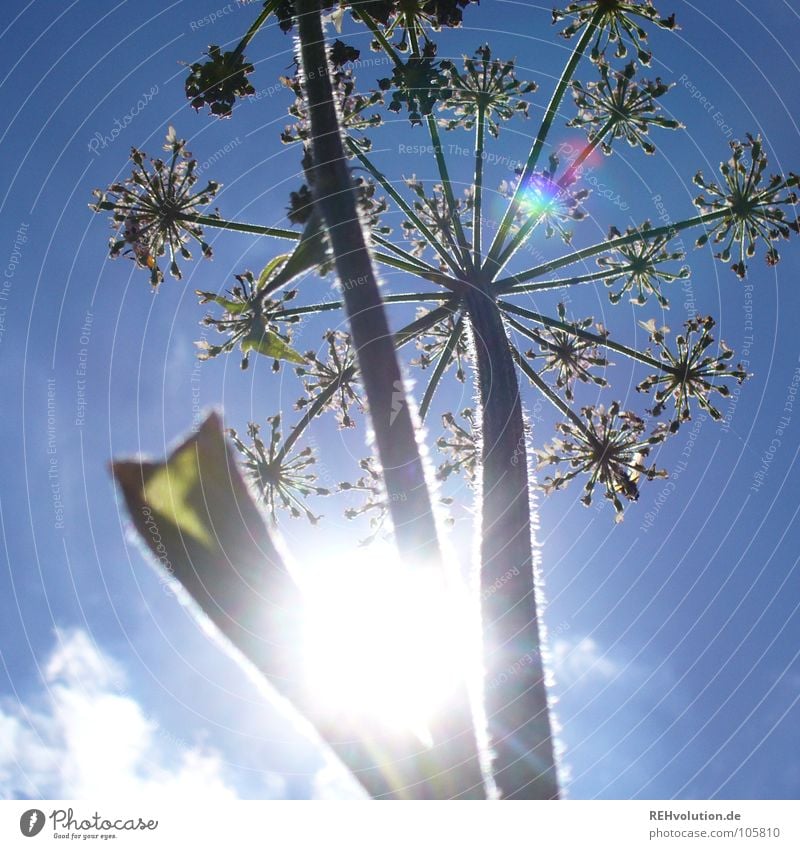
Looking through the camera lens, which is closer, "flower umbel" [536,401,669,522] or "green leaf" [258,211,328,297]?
"green leaf" [258,211,328,297]

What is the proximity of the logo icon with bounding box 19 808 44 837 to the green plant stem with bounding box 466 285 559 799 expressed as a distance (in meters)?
1.54

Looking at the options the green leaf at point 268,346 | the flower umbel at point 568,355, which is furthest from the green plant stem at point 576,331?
the green leaf at point 268,346

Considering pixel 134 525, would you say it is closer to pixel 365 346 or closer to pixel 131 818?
pixel 365 346

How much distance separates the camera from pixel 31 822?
1.96 metres

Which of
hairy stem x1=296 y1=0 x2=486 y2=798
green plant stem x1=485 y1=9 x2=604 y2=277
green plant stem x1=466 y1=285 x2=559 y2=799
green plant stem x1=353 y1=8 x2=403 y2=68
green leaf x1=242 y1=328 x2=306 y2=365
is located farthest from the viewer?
green plant stem x1=485 y1=9 x2=604 y2=277

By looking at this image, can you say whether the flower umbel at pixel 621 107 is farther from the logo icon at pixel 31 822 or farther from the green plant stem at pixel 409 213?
the logo icon at pixel 31 822

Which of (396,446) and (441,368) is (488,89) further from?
(396,446)

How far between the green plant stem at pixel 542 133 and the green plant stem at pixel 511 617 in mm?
1796

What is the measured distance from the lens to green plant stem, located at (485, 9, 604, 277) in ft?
12.6

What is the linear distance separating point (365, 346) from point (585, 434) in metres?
3.93

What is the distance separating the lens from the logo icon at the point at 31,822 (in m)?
1.92

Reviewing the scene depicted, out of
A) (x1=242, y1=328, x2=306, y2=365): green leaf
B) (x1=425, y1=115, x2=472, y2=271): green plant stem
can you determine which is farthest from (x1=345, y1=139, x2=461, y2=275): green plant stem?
(x1=242, y1=328, x2=306, y2=365): green leaf

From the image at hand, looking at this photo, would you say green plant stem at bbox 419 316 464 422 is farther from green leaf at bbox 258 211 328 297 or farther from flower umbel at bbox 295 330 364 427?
green leaf at bbox 258 211 328 297

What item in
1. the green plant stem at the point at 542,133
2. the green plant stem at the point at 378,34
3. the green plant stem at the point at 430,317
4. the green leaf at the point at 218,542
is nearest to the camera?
the green leaf at the point at 218,542
